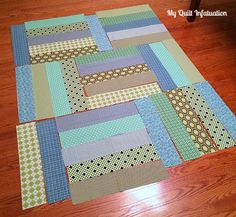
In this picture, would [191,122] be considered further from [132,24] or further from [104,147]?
[132,24]

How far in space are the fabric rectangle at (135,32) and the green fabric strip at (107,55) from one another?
0.13m

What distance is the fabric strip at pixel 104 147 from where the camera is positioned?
4.38 feet

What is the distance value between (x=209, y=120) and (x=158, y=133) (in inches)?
11.6

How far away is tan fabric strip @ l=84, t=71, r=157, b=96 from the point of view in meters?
1.62

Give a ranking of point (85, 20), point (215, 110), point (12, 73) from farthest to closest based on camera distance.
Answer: point (85, 20) → point (12, 73) → point (215, 110)

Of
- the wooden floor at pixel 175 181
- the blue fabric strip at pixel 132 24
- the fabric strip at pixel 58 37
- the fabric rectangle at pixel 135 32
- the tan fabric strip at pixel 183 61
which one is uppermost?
the blue fabric strip at pixel 132 24

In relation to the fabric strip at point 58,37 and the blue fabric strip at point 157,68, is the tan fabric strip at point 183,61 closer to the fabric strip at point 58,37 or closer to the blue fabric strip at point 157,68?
the blue fabric strip at point 157,68

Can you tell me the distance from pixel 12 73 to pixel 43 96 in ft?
0.98

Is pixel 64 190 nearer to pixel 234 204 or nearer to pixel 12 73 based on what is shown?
pixel 234 204

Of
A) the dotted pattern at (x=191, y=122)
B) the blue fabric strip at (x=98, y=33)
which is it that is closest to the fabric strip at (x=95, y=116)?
the dotted pattern at (x=191, y=122)

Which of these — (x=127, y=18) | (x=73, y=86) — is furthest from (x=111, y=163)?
(x=127, y=18)

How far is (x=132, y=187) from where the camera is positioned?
1237 millimetres

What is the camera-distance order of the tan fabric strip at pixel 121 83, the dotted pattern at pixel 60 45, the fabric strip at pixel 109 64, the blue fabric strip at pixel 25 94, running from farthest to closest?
the dotted pattern at pixel 60 45 < the fabric strip at pixel 109 64 < the tan fabric strip at pixel 121 83 < the blue fabric strip at pixel 25 94

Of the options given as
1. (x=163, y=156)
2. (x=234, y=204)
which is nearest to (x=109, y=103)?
(x=163, y=156)
